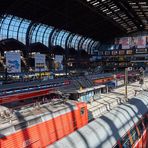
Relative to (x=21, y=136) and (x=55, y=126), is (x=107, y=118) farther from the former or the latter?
(x=21, y=136)

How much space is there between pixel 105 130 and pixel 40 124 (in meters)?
3.24

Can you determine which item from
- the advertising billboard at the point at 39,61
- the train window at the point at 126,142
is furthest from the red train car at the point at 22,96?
the train window at the point at 126,142

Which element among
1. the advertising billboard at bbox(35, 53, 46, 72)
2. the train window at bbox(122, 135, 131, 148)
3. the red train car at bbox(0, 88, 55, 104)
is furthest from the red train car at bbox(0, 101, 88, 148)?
the advertising billboard at bbox(35, 53, 46, 72)

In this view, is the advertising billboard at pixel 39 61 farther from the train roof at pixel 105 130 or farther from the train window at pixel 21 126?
the train window at pixel 21 126

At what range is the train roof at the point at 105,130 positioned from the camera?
7613 mm

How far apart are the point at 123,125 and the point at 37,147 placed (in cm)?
384

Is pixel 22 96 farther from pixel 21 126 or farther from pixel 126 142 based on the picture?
pixel 126 142

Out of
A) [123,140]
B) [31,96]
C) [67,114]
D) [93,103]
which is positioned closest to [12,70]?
[31,96]

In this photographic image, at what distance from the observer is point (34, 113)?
36.5 feet

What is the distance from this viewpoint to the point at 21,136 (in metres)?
9.56

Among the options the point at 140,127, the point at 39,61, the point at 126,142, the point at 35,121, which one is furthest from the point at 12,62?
the point at 126,142

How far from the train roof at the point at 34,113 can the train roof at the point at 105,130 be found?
8.74ft

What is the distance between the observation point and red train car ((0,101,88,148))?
9.24 m

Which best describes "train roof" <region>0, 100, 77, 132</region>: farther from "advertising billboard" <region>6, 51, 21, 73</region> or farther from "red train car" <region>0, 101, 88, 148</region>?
"advertising billboard" <region>6, 51, 21, 73</region>
